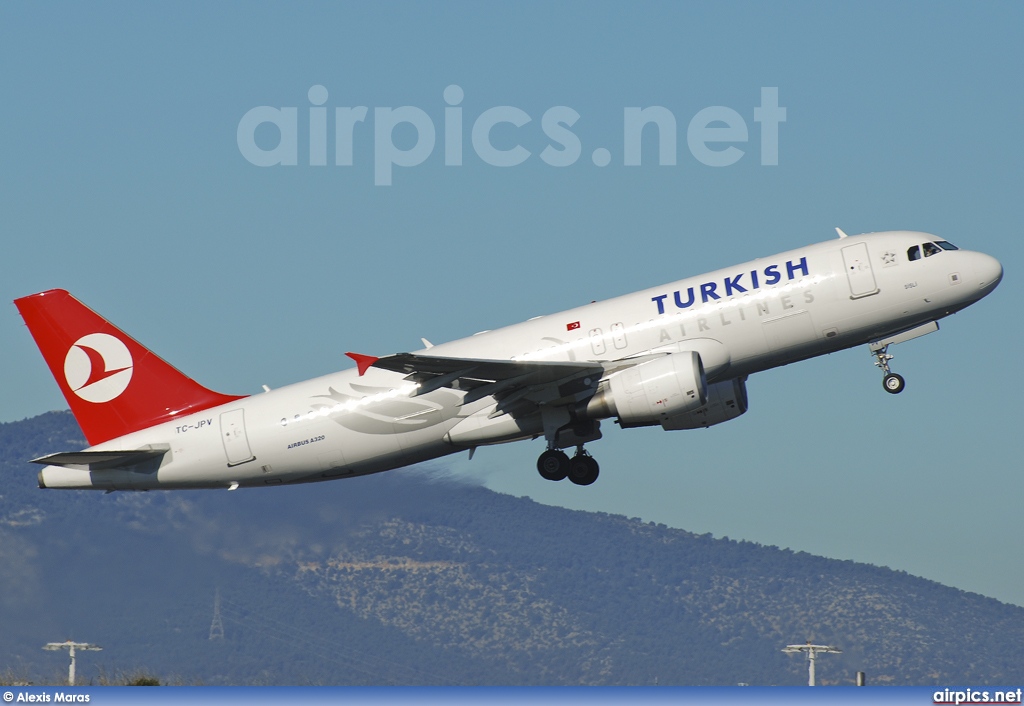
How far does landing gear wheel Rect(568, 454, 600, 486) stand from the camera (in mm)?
41156

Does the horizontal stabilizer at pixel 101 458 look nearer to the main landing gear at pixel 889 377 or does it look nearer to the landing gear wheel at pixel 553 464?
the landing gear wheel at pixel 553 464

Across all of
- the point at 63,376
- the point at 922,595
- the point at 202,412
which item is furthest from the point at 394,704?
the point at 922,595

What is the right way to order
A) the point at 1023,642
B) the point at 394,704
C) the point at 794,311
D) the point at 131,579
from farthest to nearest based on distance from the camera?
the point at 1023,642 < the point at 131,579 < the point at 794,311 < the point at 394,704

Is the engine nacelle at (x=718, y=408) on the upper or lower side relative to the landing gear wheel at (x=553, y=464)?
upper

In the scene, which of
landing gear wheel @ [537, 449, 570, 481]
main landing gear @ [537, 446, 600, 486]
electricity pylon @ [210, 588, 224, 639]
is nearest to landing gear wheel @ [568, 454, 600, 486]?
main landing gear @ [537, 446, 600, 486]

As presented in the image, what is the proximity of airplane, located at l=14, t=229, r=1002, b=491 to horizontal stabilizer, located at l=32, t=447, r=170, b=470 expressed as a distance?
1.9 inches

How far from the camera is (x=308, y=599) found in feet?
388

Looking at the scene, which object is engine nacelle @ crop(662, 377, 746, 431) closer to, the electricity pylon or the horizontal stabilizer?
the horizontal stabilizer

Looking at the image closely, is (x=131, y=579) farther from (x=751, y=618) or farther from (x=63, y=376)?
(x=751, y=618)

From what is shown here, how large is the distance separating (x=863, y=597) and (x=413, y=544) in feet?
138

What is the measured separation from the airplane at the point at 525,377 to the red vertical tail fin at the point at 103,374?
0.14 ft

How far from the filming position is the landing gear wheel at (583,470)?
135 feet

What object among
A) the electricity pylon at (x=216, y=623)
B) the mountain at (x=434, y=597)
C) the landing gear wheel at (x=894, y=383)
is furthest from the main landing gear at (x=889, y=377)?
the electricity pylon at (x=216, y=623)

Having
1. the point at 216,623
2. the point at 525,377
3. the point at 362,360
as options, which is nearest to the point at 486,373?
the point at 525,377
